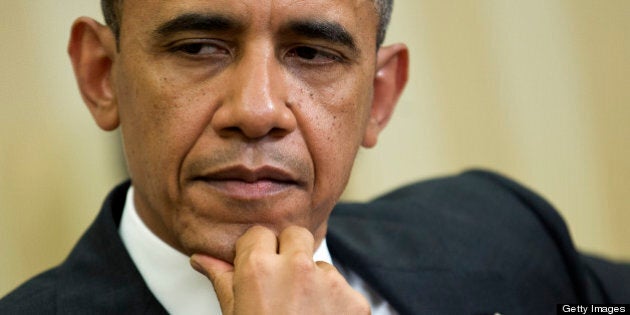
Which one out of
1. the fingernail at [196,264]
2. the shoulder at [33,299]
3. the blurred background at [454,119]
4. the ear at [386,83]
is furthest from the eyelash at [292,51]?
the blurred background at [454,119]

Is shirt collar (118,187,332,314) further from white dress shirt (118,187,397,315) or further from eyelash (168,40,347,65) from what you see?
eyelash (168,40,347,65)

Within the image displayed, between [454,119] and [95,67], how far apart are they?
256 cm

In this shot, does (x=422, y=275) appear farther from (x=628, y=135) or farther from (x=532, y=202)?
(x=628, y=135)

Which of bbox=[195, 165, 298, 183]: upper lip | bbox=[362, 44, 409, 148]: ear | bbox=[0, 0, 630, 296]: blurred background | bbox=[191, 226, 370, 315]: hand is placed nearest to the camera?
bbox=[191, 226, 370, 315]: hand

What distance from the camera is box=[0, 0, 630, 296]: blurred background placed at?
3.20 m

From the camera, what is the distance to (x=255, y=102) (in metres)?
1.78

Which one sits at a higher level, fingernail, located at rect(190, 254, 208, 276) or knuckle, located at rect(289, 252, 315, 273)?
knuckle, located at rect(289, 252, 315, 273)

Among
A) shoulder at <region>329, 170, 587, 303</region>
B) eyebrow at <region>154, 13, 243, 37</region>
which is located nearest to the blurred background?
shoulder at <region>329, 170, 587, 303</region>

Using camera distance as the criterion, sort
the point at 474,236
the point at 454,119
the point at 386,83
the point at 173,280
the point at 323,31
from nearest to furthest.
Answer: the point at 323,31 < the point at 173,280 < the point at 386,83 < the point at 474,236 < the point at 454,119

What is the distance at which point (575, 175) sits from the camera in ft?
15.7

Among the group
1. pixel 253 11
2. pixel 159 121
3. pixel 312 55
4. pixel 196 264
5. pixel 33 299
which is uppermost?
pixel 253 11

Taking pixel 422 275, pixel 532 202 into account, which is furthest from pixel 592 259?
pixel 422 275

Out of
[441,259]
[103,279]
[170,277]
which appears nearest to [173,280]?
[170,277]

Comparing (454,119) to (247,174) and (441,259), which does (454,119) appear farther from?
(247,174)
